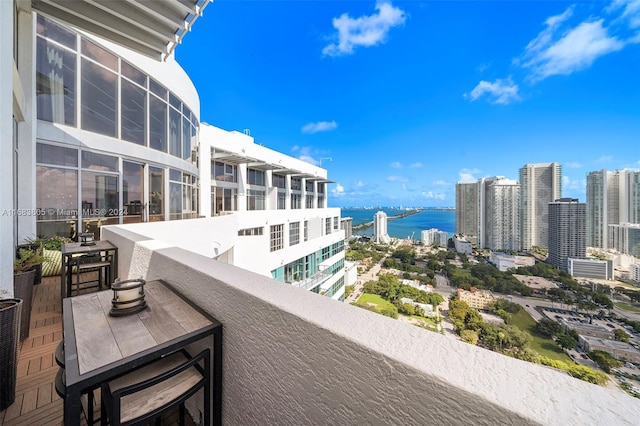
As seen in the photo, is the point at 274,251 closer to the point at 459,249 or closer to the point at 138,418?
the point at 138,418

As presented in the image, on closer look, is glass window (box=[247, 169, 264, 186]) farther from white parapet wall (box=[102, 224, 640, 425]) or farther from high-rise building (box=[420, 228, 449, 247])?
high-rise building (box=[420, 228, 449, 247])

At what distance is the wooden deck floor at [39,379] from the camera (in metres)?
1.66

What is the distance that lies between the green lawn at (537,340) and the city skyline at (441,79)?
19864 millimetres

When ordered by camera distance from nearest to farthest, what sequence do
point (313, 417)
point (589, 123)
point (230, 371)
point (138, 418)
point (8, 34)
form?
point (313, 417) → point (138, 418) → point (230, 371) → point (8, 34) → point (589, 123)

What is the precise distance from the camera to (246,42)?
31047 mm

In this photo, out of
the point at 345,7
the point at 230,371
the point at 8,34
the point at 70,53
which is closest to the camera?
the point at 230,371

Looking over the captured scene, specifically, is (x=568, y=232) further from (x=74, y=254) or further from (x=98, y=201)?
(x=98, y=201)

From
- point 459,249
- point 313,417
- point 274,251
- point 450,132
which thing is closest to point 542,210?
point 459,249

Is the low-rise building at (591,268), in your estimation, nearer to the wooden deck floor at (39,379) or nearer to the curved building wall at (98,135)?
the curved building wall at (98,135)

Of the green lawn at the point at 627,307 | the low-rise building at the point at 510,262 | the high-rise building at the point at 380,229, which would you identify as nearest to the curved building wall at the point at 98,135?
the green lawn at the point at 627,307

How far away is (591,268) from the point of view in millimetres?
26719

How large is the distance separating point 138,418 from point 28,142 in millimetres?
6647

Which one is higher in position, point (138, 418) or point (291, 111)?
point (291, 111)

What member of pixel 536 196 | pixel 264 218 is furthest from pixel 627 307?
pixel 264 218
